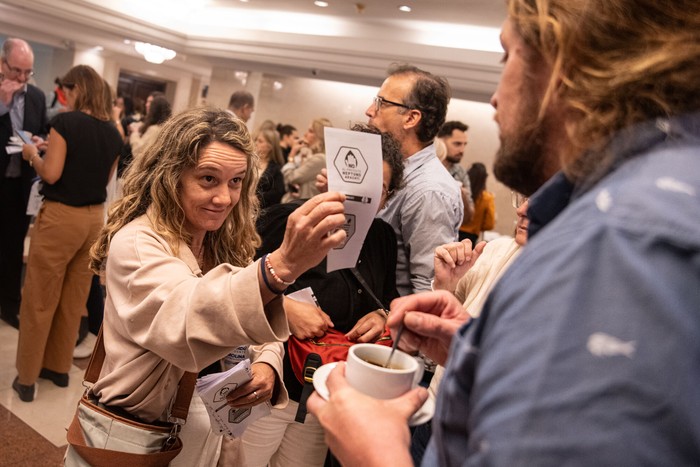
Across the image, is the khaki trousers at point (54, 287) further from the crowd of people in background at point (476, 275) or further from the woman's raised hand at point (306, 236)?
the woman's raised hand at point (306, 236)

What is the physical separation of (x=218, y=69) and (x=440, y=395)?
1100 cm

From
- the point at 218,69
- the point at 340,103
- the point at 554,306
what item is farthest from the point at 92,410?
the point at 218,69

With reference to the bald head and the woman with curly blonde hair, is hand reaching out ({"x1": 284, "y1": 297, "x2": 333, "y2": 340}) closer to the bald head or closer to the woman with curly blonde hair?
the woman with curly blonde hair

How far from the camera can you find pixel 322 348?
206 cm

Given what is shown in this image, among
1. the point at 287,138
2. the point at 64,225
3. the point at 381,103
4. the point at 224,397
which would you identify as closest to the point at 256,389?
the point at 224,397

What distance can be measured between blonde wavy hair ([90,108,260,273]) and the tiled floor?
1.72 metres

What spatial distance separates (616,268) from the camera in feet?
1.73

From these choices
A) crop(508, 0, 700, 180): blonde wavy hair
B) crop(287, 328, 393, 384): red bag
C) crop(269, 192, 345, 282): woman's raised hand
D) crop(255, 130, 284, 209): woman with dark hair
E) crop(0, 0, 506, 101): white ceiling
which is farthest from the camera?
crop(0, 0, 506, 101): white ceiling

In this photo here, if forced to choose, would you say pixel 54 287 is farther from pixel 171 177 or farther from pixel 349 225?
pixel 349 225

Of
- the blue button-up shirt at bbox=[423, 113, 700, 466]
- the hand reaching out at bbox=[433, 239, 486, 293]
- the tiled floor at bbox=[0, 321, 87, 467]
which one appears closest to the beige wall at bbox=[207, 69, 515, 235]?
the tiled floor at bbox=[0, 321, 87, 467]

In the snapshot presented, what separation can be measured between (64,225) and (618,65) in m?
3.71

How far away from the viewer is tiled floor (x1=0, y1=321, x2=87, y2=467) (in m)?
3.10

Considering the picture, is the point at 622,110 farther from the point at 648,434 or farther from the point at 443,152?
the point at 443,152

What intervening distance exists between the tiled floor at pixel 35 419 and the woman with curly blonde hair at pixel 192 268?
1735 millimetres
